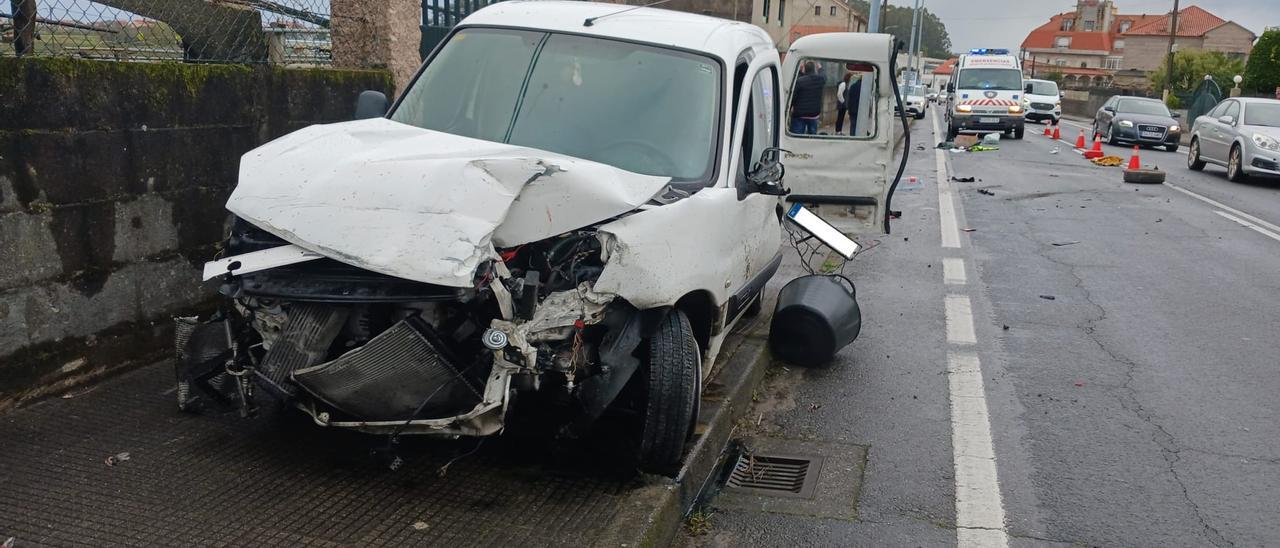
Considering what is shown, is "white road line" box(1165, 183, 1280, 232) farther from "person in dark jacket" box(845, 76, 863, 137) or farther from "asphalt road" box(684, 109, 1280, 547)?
"person in dark jacket" box(845, 76, 863, 137)

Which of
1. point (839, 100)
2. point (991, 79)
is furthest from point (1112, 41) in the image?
point (839, 100)

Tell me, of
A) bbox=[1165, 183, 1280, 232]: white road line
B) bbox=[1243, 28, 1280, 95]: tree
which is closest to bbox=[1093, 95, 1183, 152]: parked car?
bbox=[1165, 183, 1280, 232]: white road line

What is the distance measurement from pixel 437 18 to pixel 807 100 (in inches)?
138

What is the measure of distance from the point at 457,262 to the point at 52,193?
252cm

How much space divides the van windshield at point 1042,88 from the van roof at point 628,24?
1443 inches

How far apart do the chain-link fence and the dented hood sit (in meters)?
1.50

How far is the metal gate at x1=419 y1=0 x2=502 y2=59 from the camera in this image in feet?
30.1

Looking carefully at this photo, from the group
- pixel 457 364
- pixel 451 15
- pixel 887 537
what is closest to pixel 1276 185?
pixel 451 15

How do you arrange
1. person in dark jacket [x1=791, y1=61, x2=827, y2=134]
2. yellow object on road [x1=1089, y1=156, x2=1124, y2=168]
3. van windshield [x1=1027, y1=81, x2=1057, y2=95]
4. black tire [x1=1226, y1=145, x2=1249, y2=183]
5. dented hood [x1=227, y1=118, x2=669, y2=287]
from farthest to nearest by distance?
1. van windshield [x1=1027, y1=81, x2=1057, y2=95]
2. yellow object on road [x1=1089, y1=156, x2=1124, y2=168]
3. black tire [x1=1226, y1=145, x2=1249, y2=183]
4. person in dark jacket [x1=791, y1=61, x2=827, y2=134]
5. dented hood [x1=227, y1=118, x2=669, y2=287]

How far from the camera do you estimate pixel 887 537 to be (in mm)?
4309

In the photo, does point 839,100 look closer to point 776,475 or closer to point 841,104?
point 841,104

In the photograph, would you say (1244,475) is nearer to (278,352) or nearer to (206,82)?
(278,352)

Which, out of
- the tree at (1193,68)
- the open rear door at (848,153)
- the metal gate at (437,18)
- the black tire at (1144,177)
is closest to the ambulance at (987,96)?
the black tire at (1144,177)

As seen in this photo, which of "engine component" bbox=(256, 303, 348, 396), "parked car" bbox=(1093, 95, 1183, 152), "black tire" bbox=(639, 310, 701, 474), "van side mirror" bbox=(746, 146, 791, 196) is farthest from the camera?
"parked car" bbox=(1093, 95, 1183, 152)
